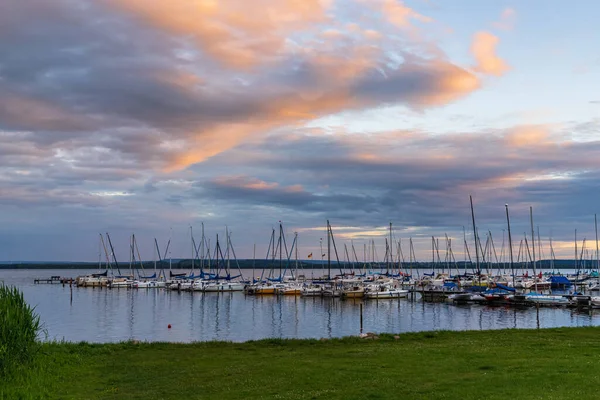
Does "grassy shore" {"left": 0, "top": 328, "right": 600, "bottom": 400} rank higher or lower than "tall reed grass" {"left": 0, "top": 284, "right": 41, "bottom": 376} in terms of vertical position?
lower

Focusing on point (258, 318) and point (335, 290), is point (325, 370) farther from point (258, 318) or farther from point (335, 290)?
point (335, 290)

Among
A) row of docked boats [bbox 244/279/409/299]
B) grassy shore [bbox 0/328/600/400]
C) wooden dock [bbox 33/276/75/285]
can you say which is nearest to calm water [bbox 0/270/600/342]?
row of docked boats [bbox 244/279/409/299]

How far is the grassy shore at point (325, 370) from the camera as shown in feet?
54.3

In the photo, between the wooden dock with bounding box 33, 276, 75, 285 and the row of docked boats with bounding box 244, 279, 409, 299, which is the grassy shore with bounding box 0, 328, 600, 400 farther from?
the wooden dock with bounding box 33, 276, 75, 285

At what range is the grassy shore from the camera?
1656cm

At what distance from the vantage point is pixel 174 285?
12450cm

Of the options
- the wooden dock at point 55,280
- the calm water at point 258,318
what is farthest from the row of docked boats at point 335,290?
the wooden dock at point 55,280

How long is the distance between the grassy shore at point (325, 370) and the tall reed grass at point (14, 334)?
637 mm

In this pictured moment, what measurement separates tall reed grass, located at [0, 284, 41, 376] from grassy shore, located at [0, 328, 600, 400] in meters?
0.64

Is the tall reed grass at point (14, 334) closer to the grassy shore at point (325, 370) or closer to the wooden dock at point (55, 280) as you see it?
the grassy shore at point (325, 370)

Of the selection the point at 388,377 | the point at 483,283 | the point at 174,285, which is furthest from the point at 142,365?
the point at 174,285

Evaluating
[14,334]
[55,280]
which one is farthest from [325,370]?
[55,280]

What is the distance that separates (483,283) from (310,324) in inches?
2070

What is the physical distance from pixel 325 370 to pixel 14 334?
41.9ft
